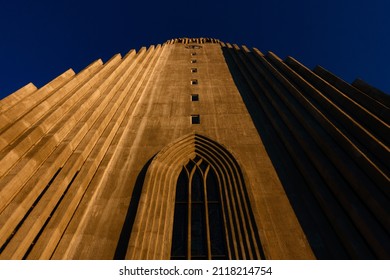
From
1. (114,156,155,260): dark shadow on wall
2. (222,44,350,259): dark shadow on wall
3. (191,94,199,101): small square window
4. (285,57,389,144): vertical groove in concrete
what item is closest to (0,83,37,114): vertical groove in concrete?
(114,156,155,260): dark shadow on wall

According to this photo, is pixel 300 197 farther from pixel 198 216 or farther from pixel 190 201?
pixel 190 201

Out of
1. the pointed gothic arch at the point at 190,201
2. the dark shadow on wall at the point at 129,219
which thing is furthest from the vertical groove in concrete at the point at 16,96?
the pointed gothic arch at the point at 190,201

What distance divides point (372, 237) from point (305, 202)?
316 cm

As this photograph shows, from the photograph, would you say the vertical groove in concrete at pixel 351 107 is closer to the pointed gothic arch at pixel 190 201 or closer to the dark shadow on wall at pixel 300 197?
the dark shadow on wall at pixel 300 197

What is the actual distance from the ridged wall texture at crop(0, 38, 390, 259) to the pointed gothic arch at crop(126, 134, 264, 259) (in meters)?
0.06

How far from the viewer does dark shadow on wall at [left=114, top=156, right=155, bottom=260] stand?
8961mm

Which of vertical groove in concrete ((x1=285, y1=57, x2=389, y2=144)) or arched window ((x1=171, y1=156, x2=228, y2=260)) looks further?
vertical groove in concrete ((x1=285, y1=57, x2=389, y2=144))

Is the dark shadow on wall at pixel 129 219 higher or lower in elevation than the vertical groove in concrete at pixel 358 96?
lower

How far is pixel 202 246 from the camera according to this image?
386 inches

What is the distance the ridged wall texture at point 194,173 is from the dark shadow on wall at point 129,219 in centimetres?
5

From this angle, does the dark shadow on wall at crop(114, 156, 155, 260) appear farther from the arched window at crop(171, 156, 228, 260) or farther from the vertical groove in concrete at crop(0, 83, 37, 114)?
the vertical groove in concrete at crop(0, 83, 37, 114)

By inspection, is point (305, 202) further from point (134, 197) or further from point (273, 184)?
point (134, 197)

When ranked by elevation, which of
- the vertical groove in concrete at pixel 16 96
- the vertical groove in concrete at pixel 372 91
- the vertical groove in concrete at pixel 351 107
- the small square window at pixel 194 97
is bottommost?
the small square window at pixel 194 97

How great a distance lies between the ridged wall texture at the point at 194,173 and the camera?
8.73 m
